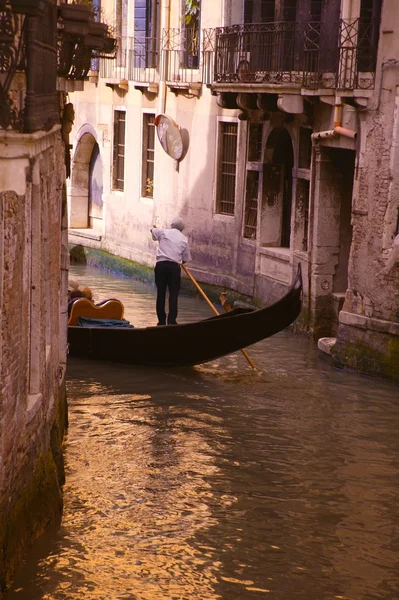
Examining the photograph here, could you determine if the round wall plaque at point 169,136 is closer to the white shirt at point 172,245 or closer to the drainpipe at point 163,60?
the drainpipe at point 163,60

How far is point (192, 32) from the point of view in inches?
700

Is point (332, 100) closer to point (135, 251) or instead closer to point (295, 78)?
point (295, 78)

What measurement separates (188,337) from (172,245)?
1.46 meters

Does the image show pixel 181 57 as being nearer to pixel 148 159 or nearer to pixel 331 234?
pixel 148 159

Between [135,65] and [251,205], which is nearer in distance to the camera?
[251,205]

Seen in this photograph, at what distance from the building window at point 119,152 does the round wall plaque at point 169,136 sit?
9.04 feet

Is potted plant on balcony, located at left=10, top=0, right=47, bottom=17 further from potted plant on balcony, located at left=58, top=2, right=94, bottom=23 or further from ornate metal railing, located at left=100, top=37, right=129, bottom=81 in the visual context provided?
ornate metal railing, located at left=100, top=37, right=129, bottom=81

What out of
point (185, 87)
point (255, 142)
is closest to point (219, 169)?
point (255, 142)

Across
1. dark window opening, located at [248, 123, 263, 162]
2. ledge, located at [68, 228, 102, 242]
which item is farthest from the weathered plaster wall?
ledge, located at [68, 228, 102, 242]

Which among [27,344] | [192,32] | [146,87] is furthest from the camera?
[146,87]

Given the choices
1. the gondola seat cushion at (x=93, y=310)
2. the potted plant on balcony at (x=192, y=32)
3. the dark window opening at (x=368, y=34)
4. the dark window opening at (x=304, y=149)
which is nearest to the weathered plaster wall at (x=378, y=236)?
the dark window opening at (x=368, y=34)

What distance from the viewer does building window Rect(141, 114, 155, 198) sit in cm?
1959

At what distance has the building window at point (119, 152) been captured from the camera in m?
20.8

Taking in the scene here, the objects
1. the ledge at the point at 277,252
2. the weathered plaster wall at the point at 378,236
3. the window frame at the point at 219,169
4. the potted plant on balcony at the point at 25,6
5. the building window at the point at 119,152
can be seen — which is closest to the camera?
the potted plant on balcony at the point at 25,6
